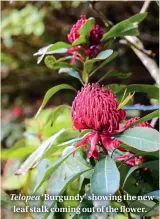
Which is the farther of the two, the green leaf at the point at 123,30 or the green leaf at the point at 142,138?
the green leaf at the point at 123,30

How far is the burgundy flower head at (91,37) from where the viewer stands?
73 centimetres

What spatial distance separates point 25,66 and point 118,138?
1656 mm

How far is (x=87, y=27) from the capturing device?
2.31 feet

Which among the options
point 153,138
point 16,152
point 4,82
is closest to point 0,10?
point 4,82

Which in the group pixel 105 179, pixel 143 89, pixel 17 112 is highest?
pixel 17 112

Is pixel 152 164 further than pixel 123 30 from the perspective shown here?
No

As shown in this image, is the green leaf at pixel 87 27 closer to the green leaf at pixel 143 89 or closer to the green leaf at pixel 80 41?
the green leaf at pixel 80 41

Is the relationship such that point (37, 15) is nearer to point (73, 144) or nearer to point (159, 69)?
point (159, 69)

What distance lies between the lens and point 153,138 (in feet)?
1.81

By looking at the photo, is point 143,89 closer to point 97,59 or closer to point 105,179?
point 97,59

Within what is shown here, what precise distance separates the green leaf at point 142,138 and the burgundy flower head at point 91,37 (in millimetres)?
226

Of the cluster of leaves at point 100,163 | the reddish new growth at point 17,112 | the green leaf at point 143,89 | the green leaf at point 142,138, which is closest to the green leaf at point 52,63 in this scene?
the cluster of leaves at point 100,163

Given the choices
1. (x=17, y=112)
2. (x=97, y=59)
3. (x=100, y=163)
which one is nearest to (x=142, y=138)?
(x=100, y=163)

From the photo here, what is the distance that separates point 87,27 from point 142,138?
25 cm
